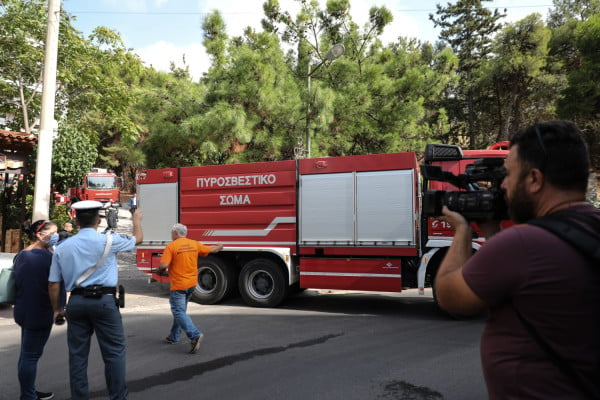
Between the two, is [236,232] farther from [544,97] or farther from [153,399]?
[544,97]

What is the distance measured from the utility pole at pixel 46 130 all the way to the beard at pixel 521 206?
9444 millimetres

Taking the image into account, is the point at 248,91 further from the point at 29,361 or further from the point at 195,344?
the point at 29,361

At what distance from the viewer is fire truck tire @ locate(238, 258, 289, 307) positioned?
891cm

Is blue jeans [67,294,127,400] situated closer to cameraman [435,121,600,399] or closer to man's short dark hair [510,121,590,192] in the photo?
cameraman [435,121,600,399]

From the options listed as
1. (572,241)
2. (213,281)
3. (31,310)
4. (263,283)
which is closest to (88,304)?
(31,310)

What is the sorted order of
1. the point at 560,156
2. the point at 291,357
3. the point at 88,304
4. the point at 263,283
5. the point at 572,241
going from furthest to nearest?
the point at 263,283 → the point at 291,357 → the point at 88,304 → the point at 560,156 → the point at 572,241

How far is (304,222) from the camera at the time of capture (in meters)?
8.87

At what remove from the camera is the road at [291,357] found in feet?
14.9

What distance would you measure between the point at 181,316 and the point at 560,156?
519 cm

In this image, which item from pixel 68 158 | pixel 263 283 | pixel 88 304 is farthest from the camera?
pixel 68 158

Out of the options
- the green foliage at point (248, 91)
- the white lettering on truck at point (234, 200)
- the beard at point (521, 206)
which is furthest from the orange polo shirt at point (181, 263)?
the green foliage at point (248, 91)

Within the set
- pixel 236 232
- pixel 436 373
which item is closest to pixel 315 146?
pixel 236 232

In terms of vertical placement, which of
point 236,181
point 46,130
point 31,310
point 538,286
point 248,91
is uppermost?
point 248,91

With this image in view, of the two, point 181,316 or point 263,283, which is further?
point 263,283
